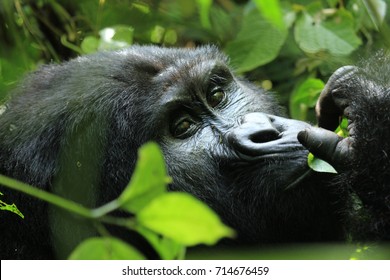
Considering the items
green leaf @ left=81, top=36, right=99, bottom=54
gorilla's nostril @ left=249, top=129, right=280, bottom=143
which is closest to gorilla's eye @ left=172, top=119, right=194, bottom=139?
gorilla's nostril @ left=249, top=129, right=280, bottom=143

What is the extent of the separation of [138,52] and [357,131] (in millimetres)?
889

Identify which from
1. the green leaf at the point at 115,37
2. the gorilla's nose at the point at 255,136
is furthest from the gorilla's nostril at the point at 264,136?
the green leaf at the point at 115,37

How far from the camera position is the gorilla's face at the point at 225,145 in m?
1.99

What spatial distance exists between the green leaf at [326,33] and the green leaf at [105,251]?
2164 millimetres

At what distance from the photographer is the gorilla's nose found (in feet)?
6.54

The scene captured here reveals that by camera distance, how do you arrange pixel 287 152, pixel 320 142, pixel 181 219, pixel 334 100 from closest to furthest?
pixel 181 219, pixel 320 142, pixel 287 152, pixel 334 100

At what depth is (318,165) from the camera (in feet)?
6.20

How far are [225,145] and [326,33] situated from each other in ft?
3.39

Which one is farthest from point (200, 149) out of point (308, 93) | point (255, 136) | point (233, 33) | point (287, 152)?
point (233, 33)

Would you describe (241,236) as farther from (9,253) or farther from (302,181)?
(9,253)

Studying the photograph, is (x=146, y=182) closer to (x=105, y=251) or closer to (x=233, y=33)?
(x=105, y=251)

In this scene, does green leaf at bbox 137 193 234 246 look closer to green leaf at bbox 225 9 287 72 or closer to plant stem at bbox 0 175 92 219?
plant stem at bbox 0 175 92 219

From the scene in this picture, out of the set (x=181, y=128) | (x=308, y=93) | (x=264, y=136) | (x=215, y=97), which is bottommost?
(x=264, y=136)
